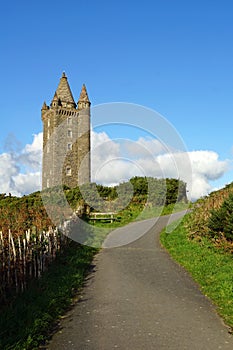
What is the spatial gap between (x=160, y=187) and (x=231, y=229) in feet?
103

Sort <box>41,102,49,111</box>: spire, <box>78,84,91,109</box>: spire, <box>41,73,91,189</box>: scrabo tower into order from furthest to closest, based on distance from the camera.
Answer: <box>41,102,49,111</box>: spire → <box>78,84,91,109</box>: spire → <box>41,73,91,189</box>: scrabo tower

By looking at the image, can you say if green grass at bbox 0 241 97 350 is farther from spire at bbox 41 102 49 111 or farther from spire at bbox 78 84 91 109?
spire at bbox 41 102 49 111

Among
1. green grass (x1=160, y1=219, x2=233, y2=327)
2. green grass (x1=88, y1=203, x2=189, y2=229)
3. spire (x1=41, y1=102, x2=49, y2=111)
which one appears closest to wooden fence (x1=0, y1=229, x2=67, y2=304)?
green grass (x1=160, y1=219, x2=233, y2=327)

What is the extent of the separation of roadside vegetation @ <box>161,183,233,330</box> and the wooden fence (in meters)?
4.81

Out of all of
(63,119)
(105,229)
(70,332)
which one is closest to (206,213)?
(105,229)

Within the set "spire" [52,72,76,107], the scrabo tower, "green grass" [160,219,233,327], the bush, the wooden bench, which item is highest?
"spire" [52,72,76,107]

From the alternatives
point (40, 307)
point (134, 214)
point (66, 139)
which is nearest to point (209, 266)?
point (40, 307)

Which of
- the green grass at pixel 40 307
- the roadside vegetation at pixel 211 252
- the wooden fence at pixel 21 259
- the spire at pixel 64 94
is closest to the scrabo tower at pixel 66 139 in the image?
the spire at pixel 64 94

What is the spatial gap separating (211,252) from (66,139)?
55.4 metres

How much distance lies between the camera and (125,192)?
44000 millimetres

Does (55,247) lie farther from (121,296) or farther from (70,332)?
(70,332)

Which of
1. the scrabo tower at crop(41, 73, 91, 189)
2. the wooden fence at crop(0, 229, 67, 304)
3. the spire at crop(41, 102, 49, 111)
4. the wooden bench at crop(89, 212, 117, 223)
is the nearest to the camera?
the wooden fence at crop(0, 229, 67, 304)

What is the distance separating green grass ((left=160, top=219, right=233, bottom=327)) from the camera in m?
9.38

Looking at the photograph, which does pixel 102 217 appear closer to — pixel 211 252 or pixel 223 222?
pixel 223 222
